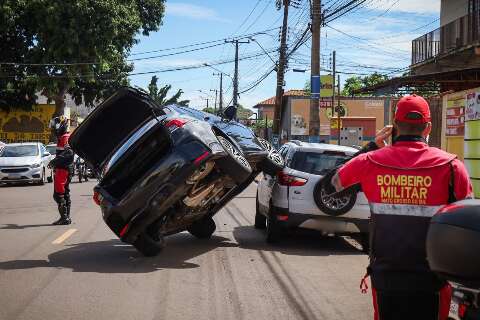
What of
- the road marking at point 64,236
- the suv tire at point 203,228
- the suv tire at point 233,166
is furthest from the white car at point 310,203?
A: the road marking at point 64,236

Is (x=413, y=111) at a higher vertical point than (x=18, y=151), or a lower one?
higher

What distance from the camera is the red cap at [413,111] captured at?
340 cm

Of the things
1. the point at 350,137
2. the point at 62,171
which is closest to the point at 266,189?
the point at 62,171

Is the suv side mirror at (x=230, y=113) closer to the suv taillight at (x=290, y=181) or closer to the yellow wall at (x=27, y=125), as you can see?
the suv taillight at (x=290, y=181)

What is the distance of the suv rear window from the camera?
9578 millimetres

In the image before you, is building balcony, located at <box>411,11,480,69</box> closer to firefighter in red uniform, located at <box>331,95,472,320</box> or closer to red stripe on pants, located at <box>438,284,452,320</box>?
firefighter in red uniform, located at <box>331,95,472,320</box>

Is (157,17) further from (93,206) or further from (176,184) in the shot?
(176,184)

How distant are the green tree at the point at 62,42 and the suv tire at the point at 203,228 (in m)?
29.6

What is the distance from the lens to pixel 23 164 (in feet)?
73.1

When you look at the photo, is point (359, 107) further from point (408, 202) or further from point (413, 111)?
point (408, 202)

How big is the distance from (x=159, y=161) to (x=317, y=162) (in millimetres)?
2904

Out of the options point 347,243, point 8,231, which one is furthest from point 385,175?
point 8,231

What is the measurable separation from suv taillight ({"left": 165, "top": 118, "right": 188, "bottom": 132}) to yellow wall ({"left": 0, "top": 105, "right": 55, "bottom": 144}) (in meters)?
42.4

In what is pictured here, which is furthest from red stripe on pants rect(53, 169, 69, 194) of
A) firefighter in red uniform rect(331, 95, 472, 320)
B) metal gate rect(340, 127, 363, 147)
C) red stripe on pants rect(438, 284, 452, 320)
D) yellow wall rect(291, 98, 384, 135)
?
yellow wall rect(291, 98, 384, 135)
